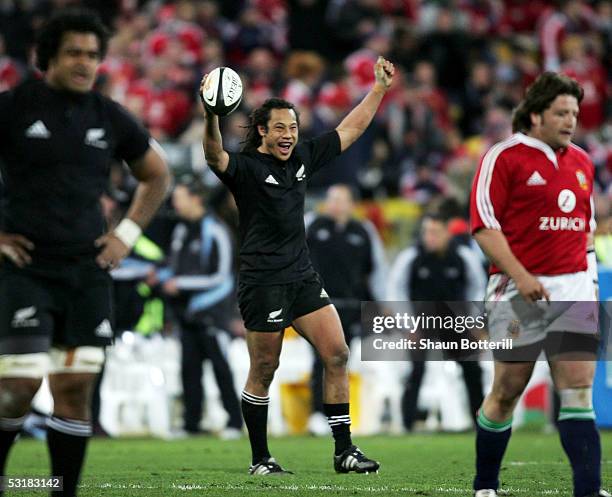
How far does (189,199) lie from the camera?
1412cm

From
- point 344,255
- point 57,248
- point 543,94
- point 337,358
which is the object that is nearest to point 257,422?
point 337,358

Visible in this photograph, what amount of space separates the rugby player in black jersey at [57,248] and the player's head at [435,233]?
7.97 meters

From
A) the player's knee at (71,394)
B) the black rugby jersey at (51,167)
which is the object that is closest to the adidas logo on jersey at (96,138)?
the black rugby jersey at (51,167)

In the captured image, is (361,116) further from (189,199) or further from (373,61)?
(373,61)

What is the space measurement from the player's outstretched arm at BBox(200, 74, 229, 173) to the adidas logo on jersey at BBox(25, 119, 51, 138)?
1.75 m

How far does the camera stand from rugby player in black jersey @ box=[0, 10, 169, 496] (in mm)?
6348

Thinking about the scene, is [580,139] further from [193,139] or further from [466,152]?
[193,139]

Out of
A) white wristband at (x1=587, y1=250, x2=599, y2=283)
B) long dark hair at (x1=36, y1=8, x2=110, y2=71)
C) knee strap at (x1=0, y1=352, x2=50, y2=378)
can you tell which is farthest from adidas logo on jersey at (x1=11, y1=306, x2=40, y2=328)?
white wristband at (x1=587, y1=250, x2=599, y2=283)

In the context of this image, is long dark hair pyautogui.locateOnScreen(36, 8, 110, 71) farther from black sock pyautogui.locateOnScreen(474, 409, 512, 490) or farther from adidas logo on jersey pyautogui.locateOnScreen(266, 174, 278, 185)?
black sock pyautogui.locateOnScreen(474, 409, 512, 490)

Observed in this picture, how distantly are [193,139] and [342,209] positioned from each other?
376 cm

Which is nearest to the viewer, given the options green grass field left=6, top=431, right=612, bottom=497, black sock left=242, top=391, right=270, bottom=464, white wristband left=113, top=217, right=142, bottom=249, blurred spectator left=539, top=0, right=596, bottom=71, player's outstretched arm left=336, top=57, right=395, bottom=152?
white wristband left=113, top=217, right=142, bottom=249

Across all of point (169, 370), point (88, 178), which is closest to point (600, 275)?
point (169, 370)

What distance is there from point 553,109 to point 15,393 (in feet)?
10.5

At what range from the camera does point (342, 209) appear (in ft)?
47.1
